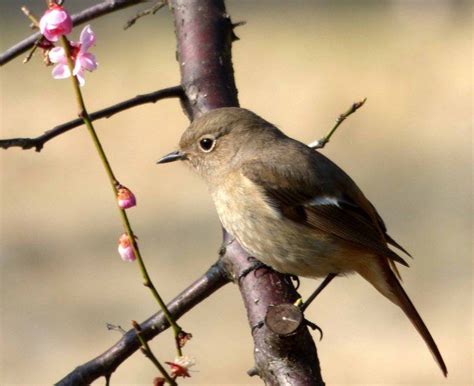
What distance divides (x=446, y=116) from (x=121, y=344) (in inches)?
309

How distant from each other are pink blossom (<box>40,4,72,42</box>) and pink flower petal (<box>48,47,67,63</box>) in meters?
0.19

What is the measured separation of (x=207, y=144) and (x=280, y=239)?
1.84ft

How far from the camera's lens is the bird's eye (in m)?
4.13

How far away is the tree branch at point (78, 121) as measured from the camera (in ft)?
10.2

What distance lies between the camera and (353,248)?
3.94m

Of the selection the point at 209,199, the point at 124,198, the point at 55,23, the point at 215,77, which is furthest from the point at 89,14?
the point at 209,199

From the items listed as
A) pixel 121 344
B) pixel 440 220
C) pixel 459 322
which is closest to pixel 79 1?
pixel 440 220

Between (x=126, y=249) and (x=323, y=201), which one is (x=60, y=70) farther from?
(x=323, y=201)

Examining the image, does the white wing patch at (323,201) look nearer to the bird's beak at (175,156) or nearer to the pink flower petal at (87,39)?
the bird's beak at (175,156)

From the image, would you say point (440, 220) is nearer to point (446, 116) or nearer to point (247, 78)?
point (446, 116)

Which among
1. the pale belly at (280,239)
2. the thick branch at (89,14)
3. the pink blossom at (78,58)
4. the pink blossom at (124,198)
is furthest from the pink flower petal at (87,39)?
the pale belly at (280,239)

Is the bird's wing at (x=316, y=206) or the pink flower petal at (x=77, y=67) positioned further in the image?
the bird's wing at (x=316, y=206)

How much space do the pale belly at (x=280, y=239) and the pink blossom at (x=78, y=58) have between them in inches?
40.9

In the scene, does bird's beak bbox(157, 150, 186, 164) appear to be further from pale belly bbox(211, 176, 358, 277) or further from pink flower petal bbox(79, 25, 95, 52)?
pink flower petal bbox(79, 25, 95, 52)
